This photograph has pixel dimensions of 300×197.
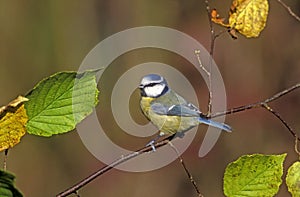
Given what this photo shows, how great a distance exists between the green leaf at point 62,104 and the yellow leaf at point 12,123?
1.3 inches

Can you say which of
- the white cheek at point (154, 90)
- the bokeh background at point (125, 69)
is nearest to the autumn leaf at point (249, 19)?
the white cheek at point (154, 90)

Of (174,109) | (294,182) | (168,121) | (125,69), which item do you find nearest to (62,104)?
(294,182)

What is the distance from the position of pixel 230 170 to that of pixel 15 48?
96.5 inches

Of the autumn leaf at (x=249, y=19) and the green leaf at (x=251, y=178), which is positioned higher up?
the autumn leaf at (x=249, y=19)

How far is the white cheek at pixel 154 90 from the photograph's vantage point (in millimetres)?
1084

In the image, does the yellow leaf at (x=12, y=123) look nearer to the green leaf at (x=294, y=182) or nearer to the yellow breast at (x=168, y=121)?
the green leaf at (x=294, y=182)

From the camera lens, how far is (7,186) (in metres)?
0.33

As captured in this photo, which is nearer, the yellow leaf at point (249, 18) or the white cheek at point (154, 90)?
the yellow leaf at point (249, 18)

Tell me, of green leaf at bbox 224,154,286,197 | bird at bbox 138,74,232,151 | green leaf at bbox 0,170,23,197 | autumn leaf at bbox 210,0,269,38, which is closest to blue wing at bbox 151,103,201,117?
bird at bbox 138,74,232,151

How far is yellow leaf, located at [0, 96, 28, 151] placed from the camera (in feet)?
1.26

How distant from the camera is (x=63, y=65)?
278cm

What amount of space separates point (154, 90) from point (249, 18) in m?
0.54

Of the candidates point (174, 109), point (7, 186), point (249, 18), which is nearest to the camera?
point (7, 186)

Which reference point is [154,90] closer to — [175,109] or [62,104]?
[175,109]
